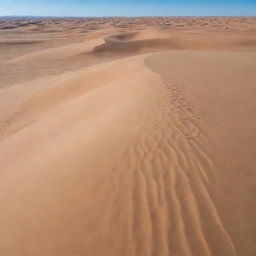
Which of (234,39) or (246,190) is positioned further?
(234,39)

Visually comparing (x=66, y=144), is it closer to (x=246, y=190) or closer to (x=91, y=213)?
(x=91, y=213)

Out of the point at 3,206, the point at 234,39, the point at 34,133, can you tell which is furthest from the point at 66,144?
the point at 234,39

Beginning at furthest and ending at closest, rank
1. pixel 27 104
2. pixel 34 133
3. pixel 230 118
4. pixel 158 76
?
pixel 27 104 → pixel 158 76 → pixel 34 133 → pixel 230 118

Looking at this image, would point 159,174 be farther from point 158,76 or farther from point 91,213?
point 158,76

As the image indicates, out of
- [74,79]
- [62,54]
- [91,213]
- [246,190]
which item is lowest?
[62,54]

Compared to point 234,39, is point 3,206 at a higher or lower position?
higher

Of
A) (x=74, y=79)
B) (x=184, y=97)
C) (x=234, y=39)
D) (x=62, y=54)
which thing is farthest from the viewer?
(x=234, y=39)

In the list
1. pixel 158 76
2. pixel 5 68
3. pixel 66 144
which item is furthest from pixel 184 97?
pixel 5 68

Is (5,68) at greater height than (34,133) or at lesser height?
lesser

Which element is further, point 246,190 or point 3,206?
point 3,206
